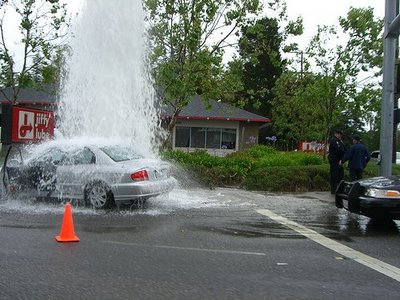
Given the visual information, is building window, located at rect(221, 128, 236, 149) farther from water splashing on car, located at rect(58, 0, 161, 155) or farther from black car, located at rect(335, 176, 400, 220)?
black car, located at rect(335, 176, 400, 220)

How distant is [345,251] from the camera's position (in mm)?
7098

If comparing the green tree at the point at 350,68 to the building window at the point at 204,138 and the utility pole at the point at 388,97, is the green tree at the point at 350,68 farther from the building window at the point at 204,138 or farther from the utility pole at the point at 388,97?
the building window at the point at 204,138

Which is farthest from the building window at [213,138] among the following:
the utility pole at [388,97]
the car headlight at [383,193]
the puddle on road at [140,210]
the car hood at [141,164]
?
the car headlight at [383,193]

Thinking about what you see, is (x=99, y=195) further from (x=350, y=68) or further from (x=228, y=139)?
(x=228, y=139)

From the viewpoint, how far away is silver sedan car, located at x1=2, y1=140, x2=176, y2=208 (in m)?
9.93

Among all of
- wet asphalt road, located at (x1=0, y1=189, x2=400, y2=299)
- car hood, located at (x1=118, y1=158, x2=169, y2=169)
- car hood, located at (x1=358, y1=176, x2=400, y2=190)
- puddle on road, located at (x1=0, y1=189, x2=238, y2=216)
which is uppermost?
car hood, located at (x1=118, y1=158, x2=169, y2=169)

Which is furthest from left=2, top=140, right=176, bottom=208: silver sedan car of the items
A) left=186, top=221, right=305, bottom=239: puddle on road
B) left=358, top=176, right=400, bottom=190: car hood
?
left=358, top=176, right=400, bottom=190: car hood

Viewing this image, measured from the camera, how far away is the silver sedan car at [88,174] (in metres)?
9.93

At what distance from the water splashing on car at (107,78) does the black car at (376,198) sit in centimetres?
643

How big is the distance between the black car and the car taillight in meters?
3.92

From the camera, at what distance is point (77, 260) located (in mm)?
6160

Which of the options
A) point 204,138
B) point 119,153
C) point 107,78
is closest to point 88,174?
point 119,153

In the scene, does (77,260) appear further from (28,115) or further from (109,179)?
(28,115)

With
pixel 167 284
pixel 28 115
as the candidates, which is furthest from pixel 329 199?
pixel 167 284
